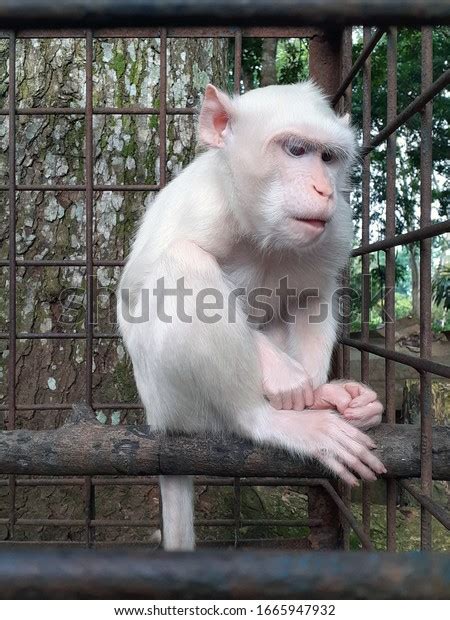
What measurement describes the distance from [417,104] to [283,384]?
0.97m

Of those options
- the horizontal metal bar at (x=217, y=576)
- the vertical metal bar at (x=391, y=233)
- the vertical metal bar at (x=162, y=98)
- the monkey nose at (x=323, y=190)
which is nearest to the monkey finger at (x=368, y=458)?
the vertical metal bar at (x=391, y=233)

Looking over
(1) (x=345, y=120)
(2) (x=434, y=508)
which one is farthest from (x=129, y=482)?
(1) (x=345, y=120)

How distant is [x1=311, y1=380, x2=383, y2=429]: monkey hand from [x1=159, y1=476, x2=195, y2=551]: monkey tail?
1.86ft

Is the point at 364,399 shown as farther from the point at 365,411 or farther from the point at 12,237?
the point at 12,237

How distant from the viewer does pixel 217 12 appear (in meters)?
0.53

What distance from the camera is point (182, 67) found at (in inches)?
137

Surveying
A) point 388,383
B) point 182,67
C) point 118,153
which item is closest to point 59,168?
point 118,153

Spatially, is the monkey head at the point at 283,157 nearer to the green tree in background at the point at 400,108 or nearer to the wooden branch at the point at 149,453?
the wooden branch at the point at 149,453

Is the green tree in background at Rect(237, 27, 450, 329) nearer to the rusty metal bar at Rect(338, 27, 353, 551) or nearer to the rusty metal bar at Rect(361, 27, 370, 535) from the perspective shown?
the rusty metal bar at Rect(338, 27, 353, 551)

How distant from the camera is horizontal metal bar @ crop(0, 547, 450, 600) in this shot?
1.48 feet

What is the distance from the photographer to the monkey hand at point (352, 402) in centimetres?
199

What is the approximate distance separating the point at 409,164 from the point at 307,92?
7426 mm

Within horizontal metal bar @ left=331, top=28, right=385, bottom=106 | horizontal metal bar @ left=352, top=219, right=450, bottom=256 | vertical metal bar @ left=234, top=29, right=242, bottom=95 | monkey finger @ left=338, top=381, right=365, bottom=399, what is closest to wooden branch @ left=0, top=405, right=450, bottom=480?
monkey finger @ left=338, top=381, right=365, bottom=399

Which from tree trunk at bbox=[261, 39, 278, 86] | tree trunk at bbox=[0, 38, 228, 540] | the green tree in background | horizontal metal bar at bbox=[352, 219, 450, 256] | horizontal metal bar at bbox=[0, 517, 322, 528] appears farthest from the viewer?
the green tree in background
